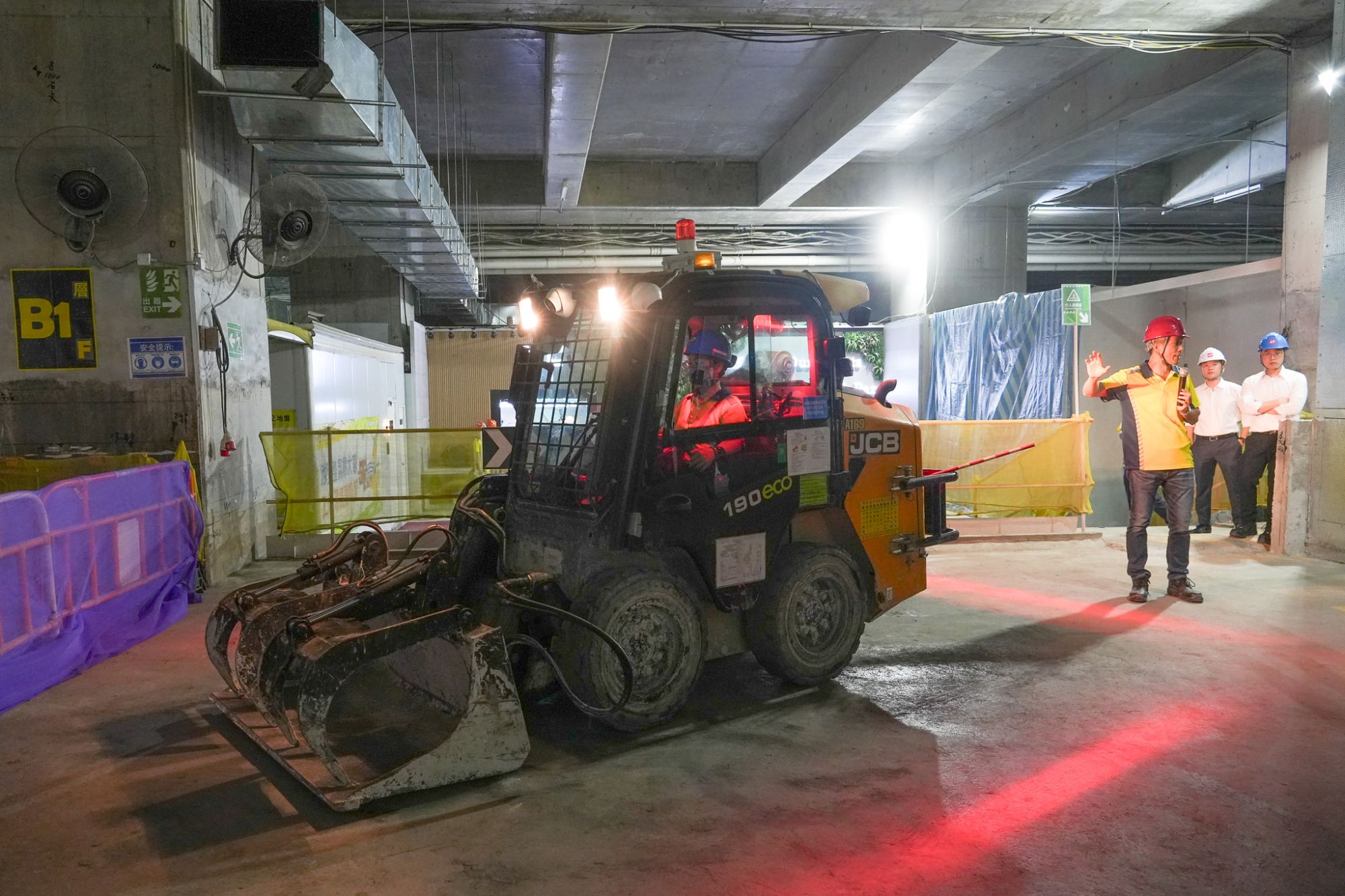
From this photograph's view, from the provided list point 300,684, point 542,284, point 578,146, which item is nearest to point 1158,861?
point 300,684

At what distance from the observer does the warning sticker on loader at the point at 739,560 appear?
4652mm

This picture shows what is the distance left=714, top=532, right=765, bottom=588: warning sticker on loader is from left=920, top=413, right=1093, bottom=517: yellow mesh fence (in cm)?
595

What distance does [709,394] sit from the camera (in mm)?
4684

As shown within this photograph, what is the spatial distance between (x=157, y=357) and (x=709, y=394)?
595 centimetres

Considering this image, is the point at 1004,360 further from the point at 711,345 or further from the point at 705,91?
the point at 711,345

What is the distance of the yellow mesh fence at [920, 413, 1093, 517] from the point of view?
1020 cm

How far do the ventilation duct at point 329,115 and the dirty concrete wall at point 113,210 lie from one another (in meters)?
0.72

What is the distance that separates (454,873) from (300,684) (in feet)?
3.41

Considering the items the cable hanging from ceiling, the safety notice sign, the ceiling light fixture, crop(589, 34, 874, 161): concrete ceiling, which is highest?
crop(589, 34, 874, 161): concrete ceiling

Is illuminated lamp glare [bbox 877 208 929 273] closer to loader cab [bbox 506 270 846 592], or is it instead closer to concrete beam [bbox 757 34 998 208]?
concrete beam [bbox 757 34 998 208]

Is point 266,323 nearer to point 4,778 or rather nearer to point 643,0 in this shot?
point 643,0

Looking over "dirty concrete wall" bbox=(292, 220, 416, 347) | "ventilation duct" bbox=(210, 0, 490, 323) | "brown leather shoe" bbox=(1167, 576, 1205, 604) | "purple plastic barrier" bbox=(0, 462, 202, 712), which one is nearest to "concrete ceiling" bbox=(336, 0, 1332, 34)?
"ventilation duct" bbox=(210, 0, 490, 323)

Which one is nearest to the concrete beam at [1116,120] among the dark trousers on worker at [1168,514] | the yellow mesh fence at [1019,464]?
the yellow mesh fence at [1019,464]

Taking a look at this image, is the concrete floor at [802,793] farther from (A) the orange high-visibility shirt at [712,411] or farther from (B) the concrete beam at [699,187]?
(B) the concrete beam at [699,187]
